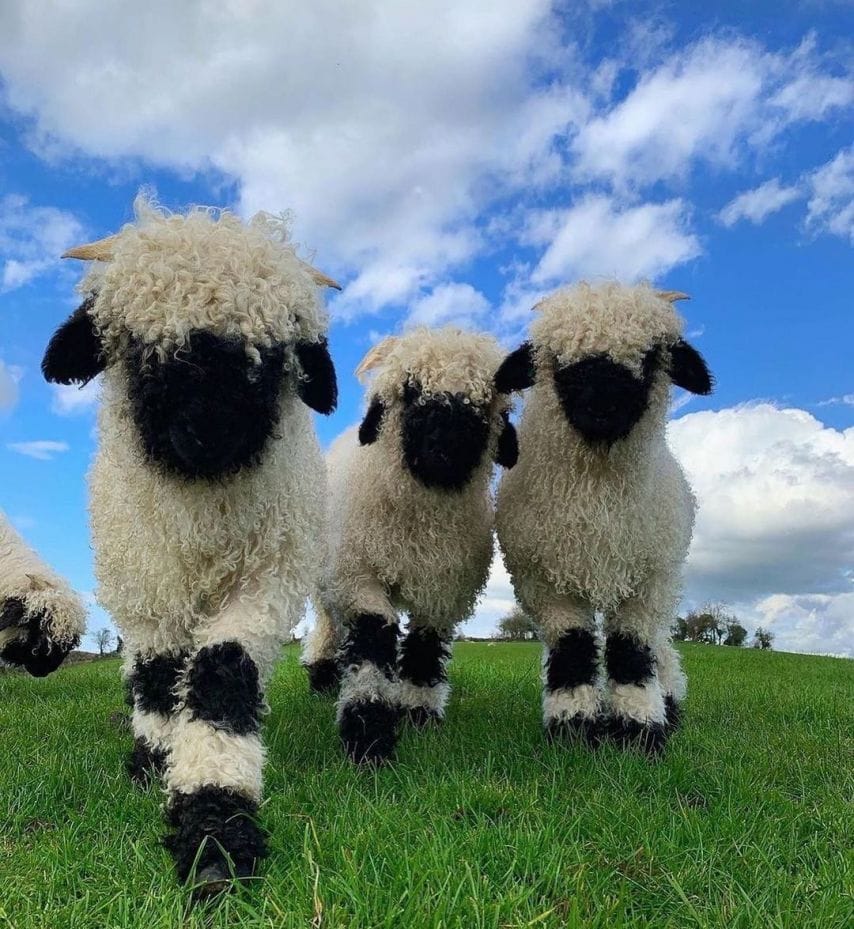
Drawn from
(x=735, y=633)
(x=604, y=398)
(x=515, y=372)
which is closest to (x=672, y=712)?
(x=604, y=398)

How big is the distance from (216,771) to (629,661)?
3.37 m

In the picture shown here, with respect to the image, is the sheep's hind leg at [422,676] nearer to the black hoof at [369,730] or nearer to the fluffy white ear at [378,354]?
the black hoof at [369,730]

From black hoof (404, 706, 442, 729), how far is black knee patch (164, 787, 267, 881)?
128 inches

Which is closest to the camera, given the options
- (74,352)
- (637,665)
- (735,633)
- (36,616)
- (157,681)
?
(74,352)

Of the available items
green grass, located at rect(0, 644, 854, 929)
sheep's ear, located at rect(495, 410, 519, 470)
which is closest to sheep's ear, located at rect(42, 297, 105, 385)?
green grass, located at rect(0, 644, 854, 929)

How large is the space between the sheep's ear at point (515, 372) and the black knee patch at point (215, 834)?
3133 mm

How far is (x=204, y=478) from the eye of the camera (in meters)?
4.39

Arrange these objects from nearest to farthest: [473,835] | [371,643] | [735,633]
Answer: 1. [473,835]
2. [371,643]
3. [735,633]

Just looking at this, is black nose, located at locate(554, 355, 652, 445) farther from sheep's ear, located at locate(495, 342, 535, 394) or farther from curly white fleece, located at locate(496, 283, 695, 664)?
sheep's ear, located at locate(495, 342, 535, 394)

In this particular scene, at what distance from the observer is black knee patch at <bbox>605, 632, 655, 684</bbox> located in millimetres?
6340

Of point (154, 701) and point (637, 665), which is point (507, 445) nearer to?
point (637, 665)

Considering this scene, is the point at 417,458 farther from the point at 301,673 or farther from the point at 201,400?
the point at 301,673

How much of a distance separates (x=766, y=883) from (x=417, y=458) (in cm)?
314

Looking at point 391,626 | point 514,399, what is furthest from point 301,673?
point 514,399
